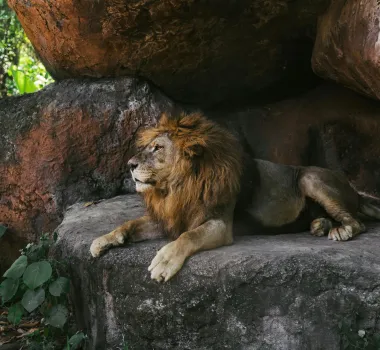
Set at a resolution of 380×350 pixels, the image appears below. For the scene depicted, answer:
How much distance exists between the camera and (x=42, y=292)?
426cm

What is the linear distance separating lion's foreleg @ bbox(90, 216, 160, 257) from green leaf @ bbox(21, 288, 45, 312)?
45 cm

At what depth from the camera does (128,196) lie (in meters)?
5.63

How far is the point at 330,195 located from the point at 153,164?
134 centimetres

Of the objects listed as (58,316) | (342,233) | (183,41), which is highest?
(183,41)

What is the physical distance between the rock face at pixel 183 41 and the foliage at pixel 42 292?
1.66 m

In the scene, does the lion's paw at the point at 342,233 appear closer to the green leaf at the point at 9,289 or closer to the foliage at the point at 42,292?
the foliage at the point at 42,292

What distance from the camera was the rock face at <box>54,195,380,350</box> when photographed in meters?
3.61

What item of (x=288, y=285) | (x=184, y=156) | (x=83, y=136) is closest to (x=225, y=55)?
(x=83, y=136)

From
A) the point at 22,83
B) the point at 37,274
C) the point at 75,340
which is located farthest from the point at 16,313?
the point at 22,83

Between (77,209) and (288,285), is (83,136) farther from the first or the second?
(288,285)

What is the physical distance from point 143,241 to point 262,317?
1.06m

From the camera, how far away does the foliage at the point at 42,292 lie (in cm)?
422

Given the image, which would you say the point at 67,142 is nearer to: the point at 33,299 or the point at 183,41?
the point at 183,41

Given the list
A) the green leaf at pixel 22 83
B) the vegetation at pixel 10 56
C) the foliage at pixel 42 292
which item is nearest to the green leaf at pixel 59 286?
the foliage at pixel 42 292
